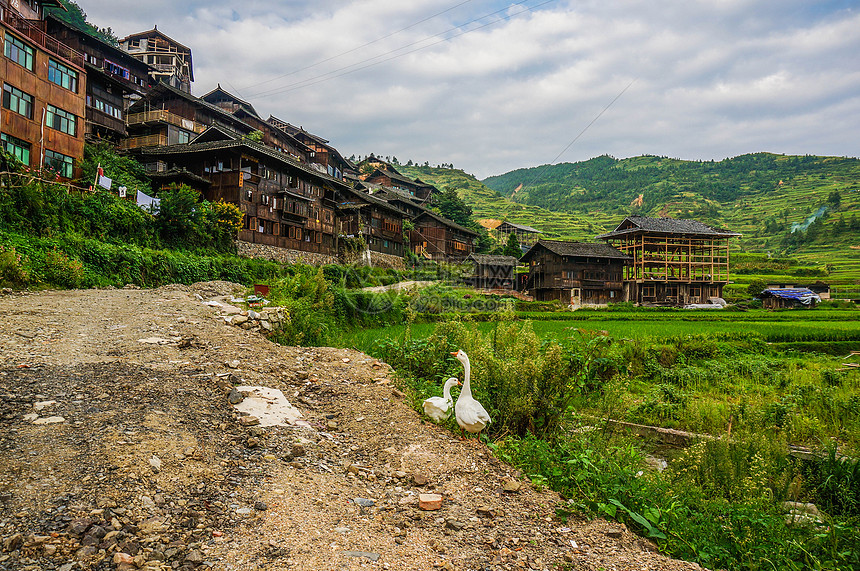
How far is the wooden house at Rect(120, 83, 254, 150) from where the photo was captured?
3306 centimetres

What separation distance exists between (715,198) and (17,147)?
128621mm

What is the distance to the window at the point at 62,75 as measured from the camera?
21.0 m

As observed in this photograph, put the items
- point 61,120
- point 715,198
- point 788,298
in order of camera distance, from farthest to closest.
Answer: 1. point 715,198
2. point 788,298
3. point 61,120

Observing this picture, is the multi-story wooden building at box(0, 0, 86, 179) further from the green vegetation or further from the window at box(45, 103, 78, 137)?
the green vegetation

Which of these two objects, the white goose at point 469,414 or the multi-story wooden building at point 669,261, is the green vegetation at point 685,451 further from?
the multi-story wooden building at point 669,261

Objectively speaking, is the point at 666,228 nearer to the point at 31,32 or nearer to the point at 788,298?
the point at 788,298

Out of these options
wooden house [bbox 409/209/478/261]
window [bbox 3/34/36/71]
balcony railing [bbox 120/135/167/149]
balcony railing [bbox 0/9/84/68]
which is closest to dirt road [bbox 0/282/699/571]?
window [bbox 3/34/36/71]

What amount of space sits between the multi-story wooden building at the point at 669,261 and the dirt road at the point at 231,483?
144 ft

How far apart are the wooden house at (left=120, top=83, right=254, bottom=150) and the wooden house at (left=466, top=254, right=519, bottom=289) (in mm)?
26053

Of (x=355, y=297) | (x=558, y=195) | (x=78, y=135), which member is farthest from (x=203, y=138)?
(x=558, y=195)

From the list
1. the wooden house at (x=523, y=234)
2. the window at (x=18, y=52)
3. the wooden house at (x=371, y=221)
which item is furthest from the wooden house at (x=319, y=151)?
the window at (x=18, y=52)

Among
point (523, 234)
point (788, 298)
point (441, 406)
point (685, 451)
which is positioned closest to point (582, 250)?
point (788, 298)

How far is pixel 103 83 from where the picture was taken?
99.8 ft

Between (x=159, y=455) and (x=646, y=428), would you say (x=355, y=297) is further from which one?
(x=159, y=455)
